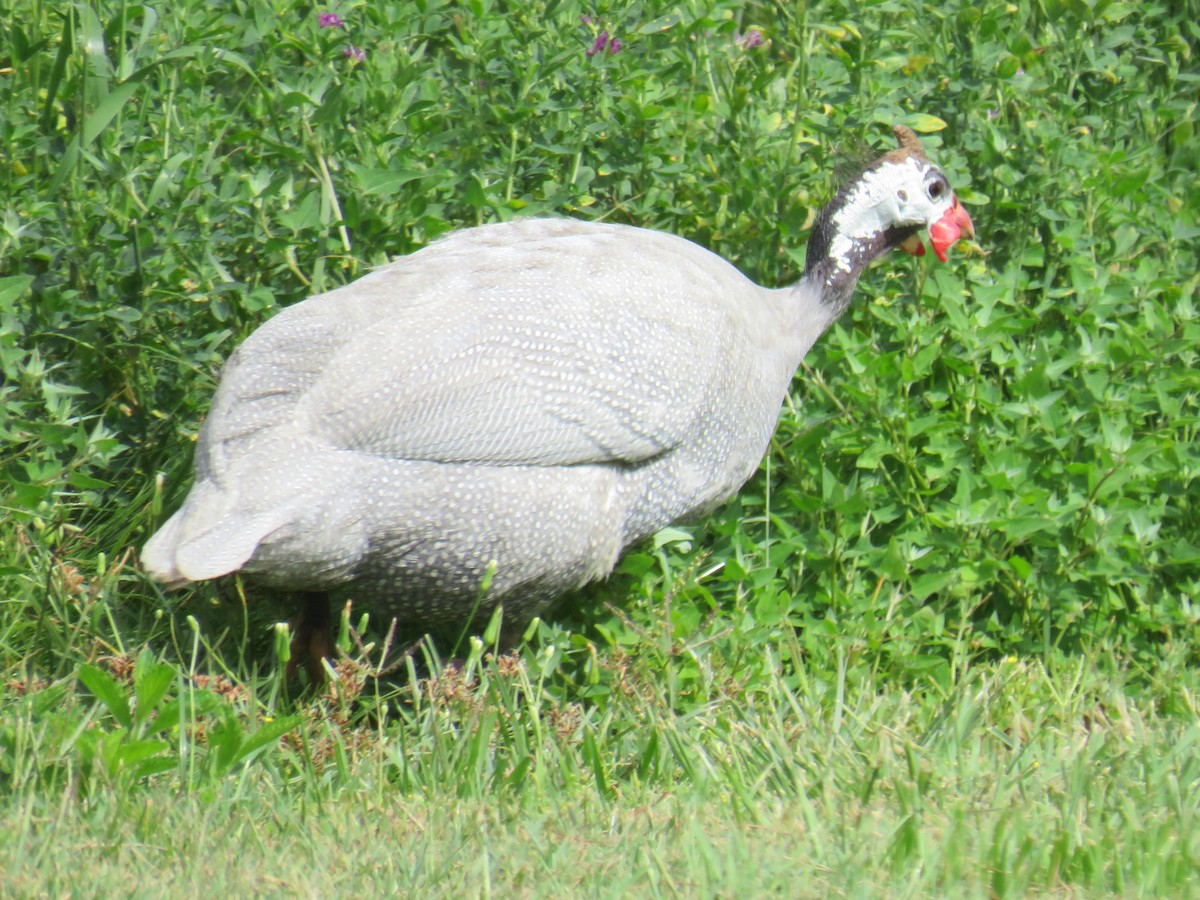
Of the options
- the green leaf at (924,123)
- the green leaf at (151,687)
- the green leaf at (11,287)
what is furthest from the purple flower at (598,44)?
the green leaf at (151,687)

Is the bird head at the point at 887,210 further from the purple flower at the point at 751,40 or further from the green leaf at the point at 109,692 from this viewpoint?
the green leaf at the point at 109,692

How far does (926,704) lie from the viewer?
3.44 metres

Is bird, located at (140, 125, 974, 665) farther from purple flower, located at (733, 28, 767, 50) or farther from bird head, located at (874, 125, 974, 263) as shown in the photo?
purple flower, located at (733, 28, 767, 50)

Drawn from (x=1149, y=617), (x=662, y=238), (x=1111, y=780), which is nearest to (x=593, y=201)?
(x=662, y=238)

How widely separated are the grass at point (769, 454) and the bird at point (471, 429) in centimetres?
21

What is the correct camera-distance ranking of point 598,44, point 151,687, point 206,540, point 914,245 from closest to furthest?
1. point 151,687
2. point 206,540
3. point 598,44
4. point 914,245

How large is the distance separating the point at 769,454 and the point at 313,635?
4.14ft

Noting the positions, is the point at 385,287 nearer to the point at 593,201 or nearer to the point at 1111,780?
the point at 593,201

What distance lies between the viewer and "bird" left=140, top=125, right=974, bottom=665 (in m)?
2.92

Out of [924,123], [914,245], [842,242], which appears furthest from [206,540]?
[924,123]

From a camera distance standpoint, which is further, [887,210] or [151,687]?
[887,210]

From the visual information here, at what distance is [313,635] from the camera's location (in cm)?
344

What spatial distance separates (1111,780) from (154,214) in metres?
2.36

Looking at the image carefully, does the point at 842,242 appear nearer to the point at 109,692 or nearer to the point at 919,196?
the point at 919,196
